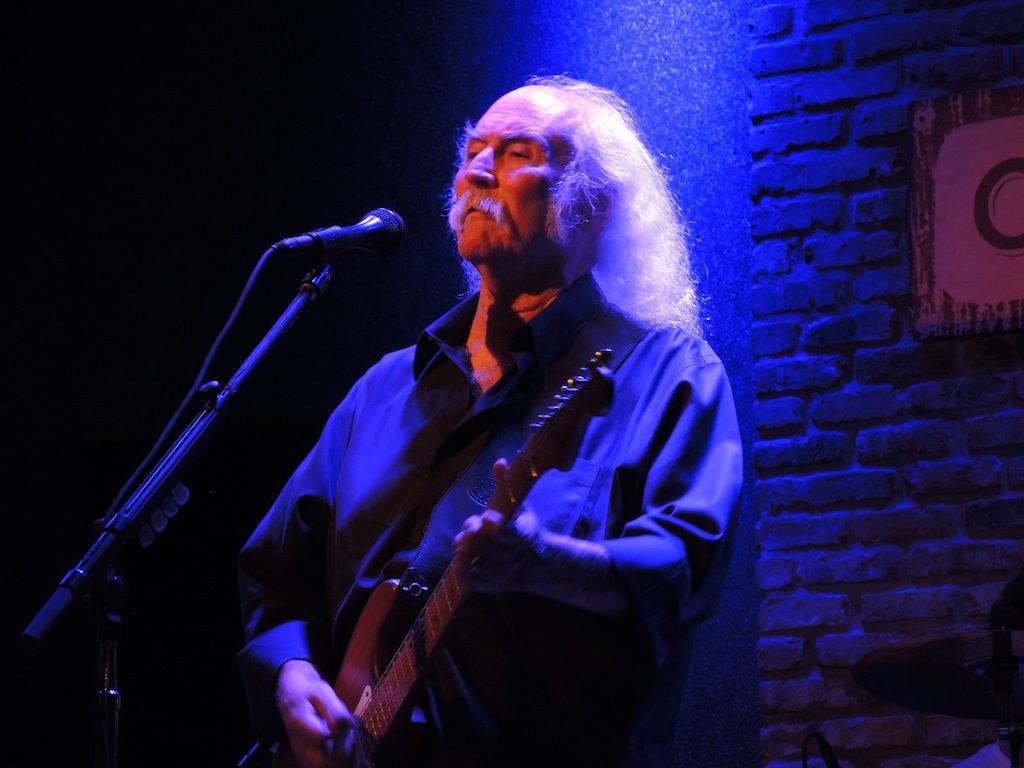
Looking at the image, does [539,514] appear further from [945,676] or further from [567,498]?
[945,676]

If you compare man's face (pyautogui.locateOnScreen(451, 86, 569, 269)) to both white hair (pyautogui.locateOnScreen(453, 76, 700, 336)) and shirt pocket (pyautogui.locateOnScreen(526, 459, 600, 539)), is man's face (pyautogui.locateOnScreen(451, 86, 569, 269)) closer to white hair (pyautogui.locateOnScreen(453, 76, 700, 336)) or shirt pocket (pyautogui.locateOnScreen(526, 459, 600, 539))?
white hair (pyautogui.locateOnScreen(453, 76, 700, 336))

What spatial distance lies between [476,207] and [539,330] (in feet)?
0.97

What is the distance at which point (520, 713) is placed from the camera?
1781 mm

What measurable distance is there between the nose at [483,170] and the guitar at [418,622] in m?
0.55

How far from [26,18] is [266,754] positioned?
271 cm

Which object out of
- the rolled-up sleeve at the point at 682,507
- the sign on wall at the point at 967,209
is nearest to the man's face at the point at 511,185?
the rolled-up sleeve at the point at 682,507

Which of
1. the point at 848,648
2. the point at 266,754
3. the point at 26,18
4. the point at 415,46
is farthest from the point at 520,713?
the point at 26,18

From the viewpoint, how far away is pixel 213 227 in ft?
12.1

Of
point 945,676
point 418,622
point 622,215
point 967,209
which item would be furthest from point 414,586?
point 967,209

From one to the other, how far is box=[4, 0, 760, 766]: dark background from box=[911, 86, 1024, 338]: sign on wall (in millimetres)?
456

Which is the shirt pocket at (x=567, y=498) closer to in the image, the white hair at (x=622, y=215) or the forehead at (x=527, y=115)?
the white hair at (x=622, y=215)

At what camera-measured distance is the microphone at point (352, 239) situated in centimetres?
212

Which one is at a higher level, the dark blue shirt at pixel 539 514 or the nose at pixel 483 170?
the nose at pixel 483 170

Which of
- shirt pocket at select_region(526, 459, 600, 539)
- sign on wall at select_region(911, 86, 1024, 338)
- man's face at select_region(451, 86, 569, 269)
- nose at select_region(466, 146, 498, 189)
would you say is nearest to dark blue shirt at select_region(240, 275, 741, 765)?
shirt pocket at select_region(526, 459, 600, 539)
